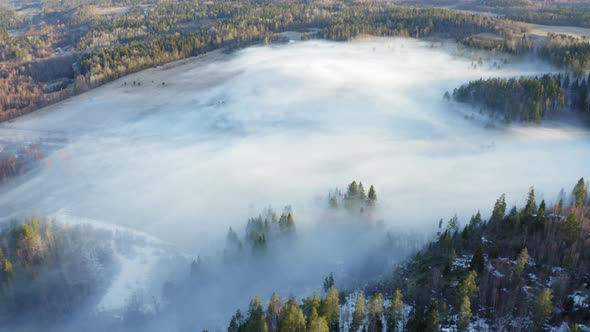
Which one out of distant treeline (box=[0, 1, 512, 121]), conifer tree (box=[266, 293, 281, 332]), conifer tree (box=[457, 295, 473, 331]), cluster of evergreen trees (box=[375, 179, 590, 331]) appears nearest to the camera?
conifer tree (box=[457, 295, 473, 331])

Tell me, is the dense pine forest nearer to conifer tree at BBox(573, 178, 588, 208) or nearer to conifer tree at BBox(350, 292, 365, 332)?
conifer tree at BBox(350, 292, 365, 332)

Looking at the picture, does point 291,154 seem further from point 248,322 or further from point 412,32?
point 412,32

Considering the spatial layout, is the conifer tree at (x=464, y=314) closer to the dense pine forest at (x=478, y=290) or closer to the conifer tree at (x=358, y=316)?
the dense pine forest at (x=478, y=290)

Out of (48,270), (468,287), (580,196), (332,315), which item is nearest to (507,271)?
(468,287)

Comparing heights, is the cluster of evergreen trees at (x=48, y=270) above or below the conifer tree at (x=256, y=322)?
below

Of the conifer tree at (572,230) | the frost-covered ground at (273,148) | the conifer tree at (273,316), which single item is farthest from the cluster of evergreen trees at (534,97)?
the conifer tree at (273,316)

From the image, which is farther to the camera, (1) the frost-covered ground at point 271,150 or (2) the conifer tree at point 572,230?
(1) the frost-covered ground at point 271,150

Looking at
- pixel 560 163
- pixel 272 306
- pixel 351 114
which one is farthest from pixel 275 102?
pixel 272 306

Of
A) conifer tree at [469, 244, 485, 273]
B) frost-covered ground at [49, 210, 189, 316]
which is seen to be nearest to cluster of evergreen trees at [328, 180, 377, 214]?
conifer tree at [469, 244, 485, 273]
